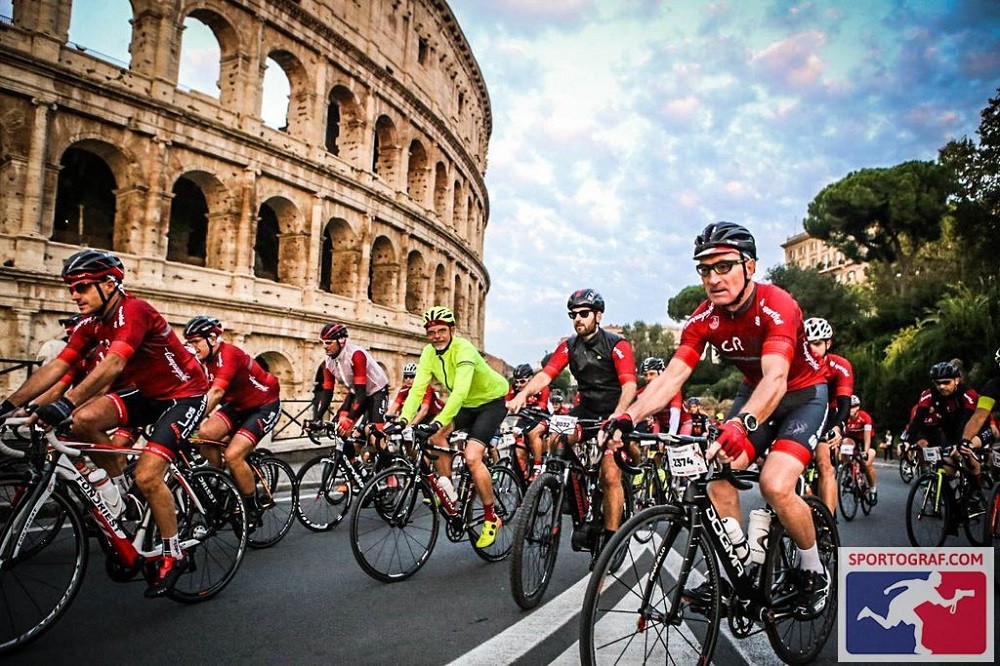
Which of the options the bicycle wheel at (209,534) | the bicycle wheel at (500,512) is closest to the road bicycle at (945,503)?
the bicycle wheel at (500,512)

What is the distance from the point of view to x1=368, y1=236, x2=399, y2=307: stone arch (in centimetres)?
2825

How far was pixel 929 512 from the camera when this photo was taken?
19.6 feet

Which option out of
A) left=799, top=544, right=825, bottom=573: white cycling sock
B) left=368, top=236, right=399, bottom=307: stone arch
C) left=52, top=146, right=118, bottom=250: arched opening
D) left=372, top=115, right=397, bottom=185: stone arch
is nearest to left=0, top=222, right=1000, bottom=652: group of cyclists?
left=799, top=544, right=825, bottom=573: white cycling sock

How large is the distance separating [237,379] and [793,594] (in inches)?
203

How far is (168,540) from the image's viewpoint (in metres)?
3.95

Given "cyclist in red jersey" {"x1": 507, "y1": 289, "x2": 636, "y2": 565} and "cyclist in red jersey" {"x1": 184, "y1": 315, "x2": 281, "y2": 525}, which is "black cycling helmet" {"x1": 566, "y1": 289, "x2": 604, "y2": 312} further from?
"cyclist in red jersey" {"x1": 184, "y1": 315, "x2": 281, "y2": 525}

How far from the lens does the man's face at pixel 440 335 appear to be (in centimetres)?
589

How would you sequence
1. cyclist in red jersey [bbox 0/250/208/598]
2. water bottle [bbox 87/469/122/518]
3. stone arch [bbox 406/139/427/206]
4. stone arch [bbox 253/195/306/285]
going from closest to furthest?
water bottle [bbox 87/469/122/518] → cyclist in red jersey [bbox 0/250/208/598] → stone arch [bbox 253/195/306/285] → stone arch [bbox 406/139/427/206]

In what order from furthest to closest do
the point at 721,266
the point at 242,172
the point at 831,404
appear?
the point at 242,172, the point at 831,404, the point at 721,266

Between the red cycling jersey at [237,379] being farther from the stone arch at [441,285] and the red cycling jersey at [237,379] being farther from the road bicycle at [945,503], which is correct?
the stone arch at [441,285]

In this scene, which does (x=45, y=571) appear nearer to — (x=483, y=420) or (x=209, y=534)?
(x=209, y=534)

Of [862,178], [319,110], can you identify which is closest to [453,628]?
[319,110]

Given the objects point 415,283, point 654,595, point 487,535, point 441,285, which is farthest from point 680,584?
point 441,285

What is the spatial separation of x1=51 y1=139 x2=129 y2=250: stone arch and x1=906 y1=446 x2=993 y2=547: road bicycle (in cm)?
2062
